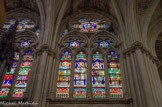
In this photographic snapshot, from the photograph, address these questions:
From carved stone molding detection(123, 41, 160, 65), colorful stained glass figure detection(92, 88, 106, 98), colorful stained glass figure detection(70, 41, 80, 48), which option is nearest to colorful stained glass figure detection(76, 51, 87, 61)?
colorful stained glass figure detection(70, 41, 80, 48)

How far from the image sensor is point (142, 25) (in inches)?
535

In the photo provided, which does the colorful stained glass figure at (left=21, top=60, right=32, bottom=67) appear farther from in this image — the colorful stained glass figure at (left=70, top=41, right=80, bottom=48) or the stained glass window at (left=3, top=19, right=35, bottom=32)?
the stained glass window at (left=3, top=19, right=35, bottom=32)

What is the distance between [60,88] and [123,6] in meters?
7.50

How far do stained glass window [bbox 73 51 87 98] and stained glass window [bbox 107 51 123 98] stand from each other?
62.2 inches

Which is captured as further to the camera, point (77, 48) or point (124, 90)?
point (77, 48)

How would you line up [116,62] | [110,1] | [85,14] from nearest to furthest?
[116,62], [110,1], [85,14]

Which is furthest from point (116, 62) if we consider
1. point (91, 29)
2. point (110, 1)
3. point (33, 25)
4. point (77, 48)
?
point (33, 25)

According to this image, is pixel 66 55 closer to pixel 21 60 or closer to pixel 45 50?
pixel 45 50

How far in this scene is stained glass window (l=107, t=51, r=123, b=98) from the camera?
11469 mm

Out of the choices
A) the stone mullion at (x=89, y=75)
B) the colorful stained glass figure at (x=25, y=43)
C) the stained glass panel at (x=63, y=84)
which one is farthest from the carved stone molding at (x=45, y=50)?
the stone mullion at (x=89, y=75)

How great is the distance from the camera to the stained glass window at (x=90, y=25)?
15.7m

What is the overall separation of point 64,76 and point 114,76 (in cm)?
311

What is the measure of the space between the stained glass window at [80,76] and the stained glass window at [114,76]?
5.19 feet

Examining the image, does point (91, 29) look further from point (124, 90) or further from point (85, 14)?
point (124, 90)
